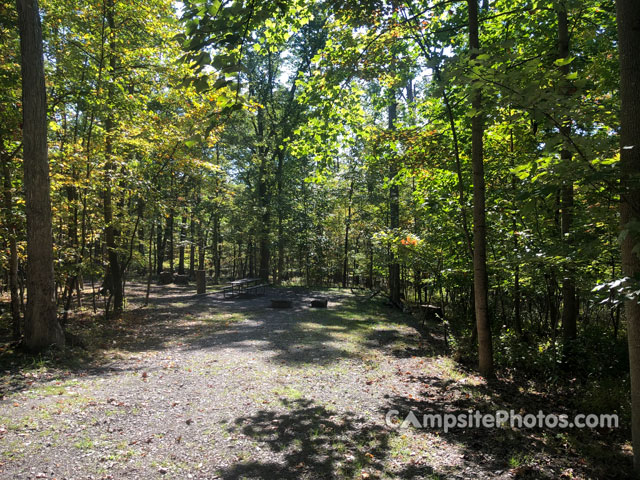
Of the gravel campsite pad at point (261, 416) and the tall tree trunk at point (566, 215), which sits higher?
the tall tree trunk at point (566, 215)

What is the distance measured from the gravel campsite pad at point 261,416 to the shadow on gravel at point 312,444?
0.05ft

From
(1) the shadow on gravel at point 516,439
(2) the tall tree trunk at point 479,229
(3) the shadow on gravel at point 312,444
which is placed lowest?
(1) the shadow on gravel at point 516,439

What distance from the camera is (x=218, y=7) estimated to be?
8.77 feet

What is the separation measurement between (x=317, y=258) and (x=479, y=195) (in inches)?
680

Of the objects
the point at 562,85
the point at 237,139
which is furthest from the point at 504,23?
the point at 237,139

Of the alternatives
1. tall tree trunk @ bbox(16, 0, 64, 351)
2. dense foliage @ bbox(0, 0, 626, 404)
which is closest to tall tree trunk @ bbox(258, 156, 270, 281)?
dense foliage @ bbox(0, 0, 626, 404)

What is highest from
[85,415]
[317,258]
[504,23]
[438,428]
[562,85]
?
[504,23]

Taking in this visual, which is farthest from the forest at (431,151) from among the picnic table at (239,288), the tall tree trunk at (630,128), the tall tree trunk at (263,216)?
the tall tree trunk at (263,216)

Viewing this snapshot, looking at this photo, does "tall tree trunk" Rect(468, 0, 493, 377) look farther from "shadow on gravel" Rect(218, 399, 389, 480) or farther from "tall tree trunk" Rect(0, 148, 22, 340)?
"tall tree trunk" Rect(0, 148, 22, 340)

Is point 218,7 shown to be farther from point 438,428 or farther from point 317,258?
point 317,258

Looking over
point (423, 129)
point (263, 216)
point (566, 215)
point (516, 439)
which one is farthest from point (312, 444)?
point (263, 216)

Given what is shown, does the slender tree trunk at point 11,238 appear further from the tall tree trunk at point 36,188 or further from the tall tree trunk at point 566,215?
the tall tree trunk at point 566,215

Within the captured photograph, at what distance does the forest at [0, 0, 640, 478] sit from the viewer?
2918mm

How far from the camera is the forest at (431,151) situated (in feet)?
9.57
